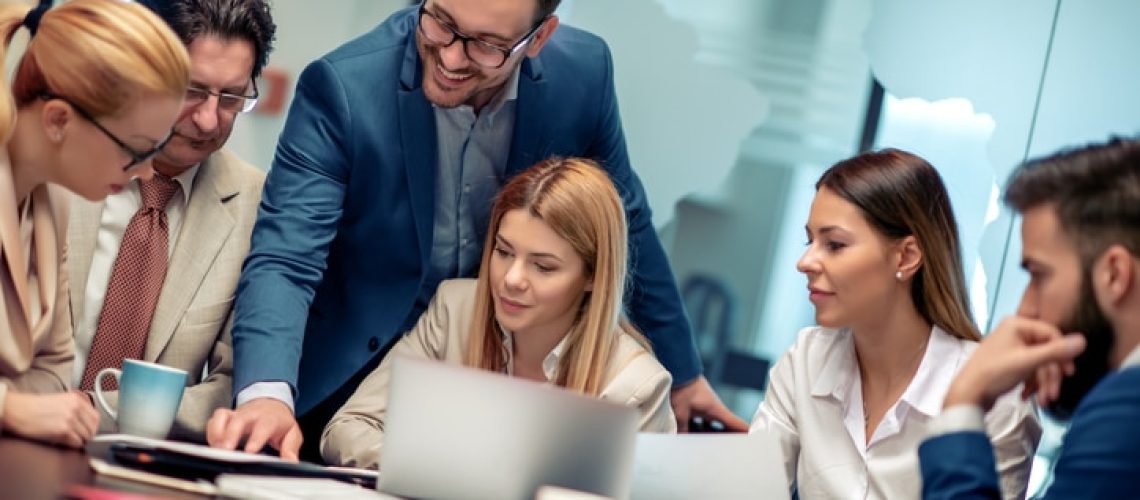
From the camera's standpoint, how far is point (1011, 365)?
1888 millimetres

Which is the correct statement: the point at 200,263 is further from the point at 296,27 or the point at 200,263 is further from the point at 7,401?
the point at 296,27

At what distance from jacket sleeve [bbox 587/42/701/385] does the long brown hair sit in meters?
0.51

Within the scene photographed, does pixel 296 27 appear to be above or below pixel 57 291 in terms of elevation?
above

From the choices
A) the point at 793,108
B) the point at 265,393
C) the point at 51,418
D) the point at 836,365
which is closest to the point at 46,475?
the point at 51,418

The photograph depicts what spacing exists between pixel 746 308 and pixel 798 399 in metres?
1.88

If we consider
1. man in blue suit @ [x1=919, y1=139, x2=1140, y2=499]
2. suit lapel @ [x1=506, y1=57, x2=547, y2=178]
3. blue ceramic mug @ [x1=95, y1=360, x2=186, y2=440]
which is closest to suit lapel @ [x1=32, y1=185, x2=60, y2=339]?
blue ceramic mug @ [x1=95, y1=360, x2=186, y2=440]

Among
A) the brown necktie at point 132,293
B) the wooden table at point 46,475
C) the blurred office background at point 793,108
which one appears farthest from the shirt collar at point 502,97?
the blurred office background at point 793,108

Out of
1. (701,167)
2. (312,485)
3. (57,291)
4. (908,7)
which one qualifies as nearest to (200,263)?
(57,291)

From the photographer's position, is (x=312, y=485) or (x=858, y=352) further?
(x=858, y=352)

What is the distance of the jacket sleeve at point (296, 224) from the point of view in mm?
2502

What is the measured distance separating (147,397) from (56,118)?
384 millimetres

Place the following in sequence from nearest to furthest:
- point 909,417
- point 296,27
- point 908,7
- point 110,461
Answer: point 110,461 → point 909,417 → point 908,7 → point 296,27

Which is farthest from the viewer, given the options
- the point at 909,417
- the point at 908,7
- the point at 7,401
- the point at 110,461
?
the point at 908,7

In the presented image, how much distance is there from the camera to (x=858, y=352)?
2.74 m
